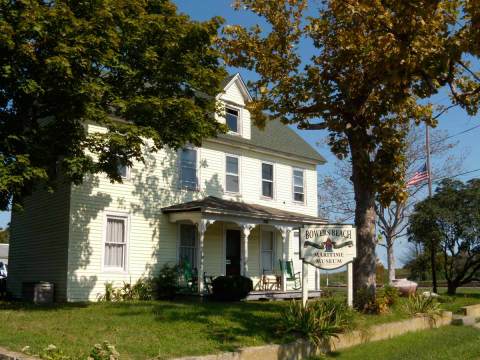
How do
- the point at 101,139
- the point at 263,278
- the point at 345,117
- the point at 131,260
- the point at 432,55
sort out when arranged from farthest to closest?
the point at 263,278
the point at 131,260
the point at 345,117
the point at 101,139
the point at 432,55

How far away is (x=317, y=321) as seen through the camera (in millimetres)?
11836

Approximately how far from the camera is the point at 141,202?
2050 cm

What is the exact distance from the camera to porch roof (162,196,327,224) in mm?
20062

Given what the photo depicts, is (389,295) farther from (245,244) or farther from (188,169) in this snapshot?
(188,169)

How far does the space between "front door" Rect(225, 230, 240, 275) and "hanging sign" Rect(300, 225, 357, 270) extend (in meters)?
9.61

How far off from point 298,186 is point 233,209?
21.4ft

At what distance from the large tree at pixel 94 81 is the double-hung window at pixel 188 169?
15.9 ft

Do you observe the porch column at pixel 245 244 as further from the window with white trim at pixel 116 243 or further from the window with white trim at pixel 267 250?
the window with white trim at pixel 116 243

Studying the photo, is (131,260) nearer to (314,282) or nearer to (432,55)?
(314,282)

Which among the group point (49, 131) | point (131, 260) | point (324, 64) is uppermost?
point (324, 64)

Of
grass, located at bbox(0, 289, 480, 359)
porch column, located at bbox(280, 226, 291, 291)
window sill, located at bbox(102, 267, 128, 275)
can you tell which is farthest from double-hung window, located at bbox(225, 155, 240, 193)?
grass, located at bbox(0, 289, 480, 359)

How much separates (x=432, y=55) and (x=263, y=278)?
1414cm

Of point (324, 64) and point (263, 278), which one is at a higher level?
point (324, 64)

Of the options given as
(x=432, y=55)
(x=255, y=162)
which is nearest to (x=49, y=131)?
(x=432, y=55)
